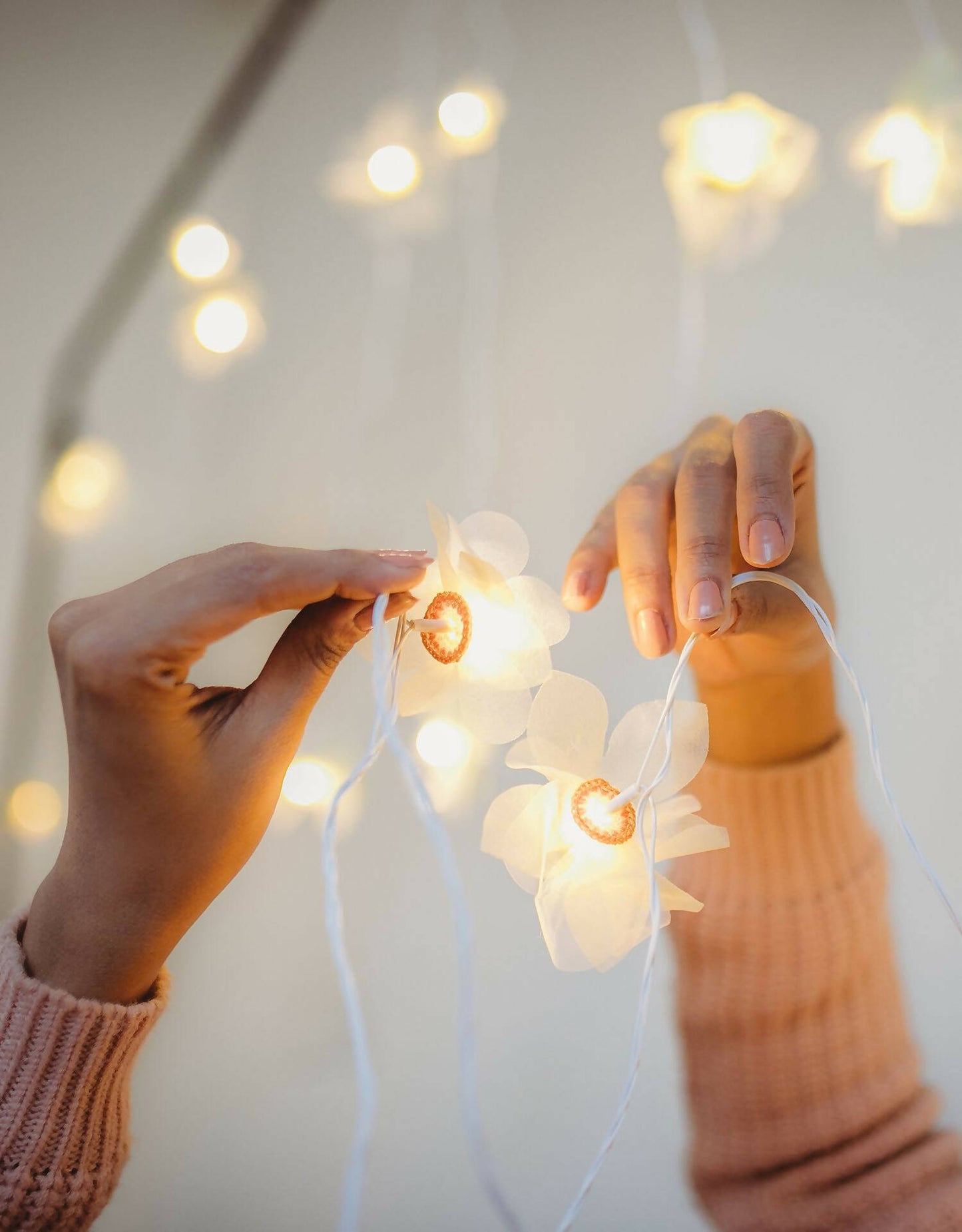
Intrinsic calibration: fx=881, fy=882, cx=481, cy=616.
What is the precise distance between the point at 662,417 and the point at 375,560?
1.79 ft

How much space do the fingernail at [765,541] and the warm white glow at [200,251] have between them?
643 mm

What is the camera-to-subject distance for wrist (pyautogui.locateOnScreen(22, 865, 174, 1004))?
17.7 inches

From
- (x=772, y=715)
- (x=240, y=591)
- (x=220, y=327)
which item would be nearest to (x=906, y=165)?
(x=772, y=715)

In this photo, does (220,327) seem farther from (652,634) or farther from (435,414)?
(652,634)

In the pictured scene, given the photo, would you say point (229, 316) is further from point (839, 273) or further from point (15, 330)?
point (839, 273)

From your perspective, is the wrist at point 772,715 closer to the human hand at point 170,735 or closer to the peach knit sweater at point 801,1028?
the peach knit sweater at point 801,1028

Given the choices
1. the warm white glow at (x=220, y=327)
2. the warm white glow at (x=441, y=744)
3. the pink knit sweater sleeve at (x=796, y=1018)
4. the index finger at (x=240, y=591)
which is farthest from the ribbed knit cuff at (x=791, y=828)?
the warm white glow at (x=220, y=327)

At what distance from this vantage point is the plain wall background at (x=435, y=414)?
786 mm

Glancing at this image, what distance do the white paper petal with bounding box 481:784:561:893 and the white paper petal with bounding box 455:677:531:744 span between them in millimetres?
30

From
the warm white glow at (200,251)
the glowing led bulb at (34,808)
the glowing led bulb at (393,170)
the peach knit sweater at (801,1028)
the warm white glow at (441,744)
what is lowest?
the peach knit sweater at (801,1028)

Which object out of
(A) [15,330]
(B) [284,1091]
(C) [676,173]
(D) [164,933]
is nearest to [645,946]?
(B) [284,1091]

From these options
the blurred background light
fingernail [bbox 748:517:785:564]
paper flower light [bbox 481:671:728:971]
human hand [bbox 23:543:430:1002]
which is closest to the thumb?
human hand [bbox 23:543:430:1002]

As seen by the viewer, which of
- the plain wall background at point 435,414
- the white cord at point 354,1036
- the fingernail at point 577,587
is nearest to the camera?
the white cord at point 354,1036

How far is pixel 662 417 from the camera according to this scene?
87 centimetres
